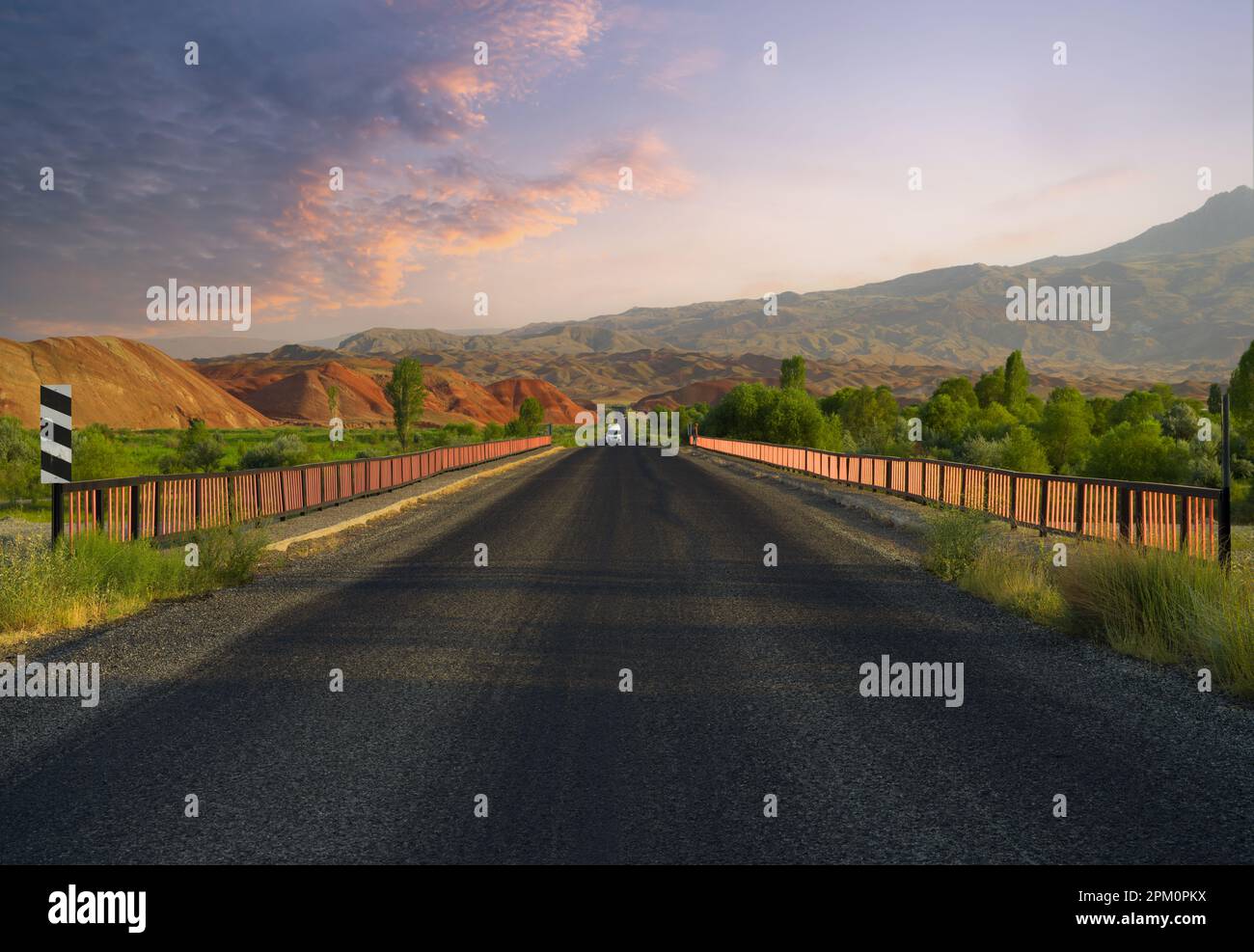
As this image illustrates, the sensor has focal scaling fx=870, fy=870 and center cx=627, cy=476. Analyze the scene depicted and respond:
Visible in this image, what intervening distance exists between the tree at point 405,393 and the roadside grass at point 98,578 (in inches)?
2233

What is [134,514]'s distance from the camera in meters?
11.9

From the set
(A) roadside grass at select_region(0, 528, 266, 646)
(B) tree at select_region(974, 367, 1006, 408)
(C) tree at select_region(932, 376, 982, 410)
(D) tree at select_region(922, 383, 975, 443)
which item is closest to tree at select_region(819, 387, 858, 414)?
(C) tree at select_region(932, 376, 982, 410)

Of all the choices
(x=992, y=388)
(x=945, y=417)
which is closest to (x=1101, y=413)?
(x=945, y=417)

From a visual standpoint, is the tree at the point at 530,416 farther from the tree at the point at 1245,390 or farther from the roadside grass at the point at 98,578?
the roadside grass at the point at 98,578

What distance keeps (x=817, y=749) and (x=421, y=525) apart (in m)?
14.3

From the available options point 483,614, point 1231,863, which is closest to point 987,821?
point 1231,863

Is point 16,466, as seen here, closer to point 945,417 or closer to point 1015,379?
point 945,417

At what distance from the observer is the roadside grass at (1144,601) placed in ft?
21.6

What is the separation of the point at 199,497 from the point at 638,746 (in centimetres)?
1117

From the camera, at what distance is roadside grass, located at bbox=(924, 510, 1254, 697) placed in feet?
21.6

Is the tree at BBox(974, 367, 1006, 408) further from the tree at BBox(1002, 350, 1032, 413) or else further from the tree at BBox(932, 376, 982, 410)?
the tree at BBox(932, 376, 982, 410)

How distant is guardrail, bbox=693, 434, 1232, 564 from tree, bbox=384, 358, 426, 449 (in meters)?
47.2
